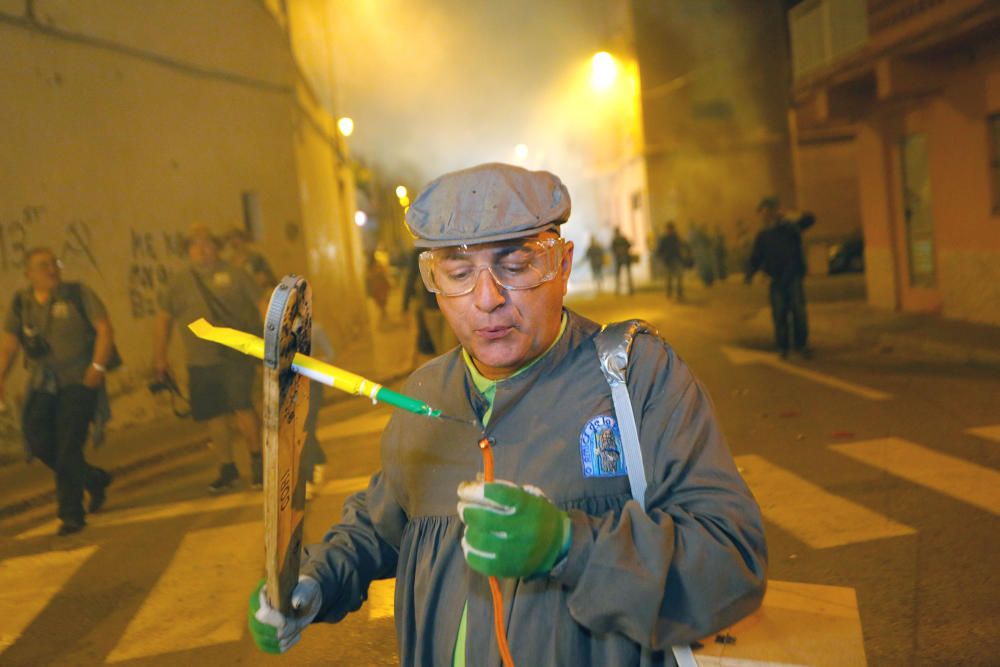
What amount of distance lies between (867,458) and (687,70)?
85.3ft

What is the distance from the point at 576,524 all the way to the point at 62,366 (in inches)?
228

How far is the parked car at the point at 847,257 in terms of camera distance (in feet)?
77.7

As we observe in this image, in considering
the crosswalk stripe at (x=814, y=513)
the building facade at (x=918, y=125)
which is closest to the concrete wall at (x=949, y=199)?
the building facade at (x=918, y=125)

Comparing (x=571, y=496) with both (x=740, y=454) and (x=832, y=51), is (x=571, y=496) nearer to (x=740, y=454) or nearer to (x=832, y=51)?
(x=740, y=454)

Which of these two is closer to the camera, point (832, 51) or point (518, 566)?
point (518, 566)

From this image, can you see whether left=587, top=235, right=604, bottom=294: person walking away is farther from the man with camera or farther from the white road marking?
the man with camera

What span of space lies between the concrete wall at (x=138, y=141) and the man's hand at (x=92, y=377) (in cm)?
267

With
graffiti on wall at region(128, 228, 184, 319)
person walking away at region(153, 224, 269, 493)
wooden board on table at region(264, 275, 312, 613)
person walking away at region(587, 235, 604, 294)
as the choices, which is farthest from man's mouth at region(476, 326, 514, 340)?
person walking away at region(587, 235, 604, 294)

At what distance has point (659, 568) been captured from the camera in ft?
4.74

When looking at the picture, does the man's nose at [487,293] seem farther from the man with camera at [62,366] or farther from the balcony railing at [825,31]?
the balcony railing at [825,31]

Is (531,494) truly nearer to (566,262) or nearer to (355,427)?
(566,262)

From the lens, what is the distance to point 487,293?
5.84ft

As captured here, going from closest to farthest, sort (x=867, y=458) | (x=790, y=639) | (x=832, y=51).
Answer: (x=790, y=639) < (x=867, y=458) < (x=832, y=51)

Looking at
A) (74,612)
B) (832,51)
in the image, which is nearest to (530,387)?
(74,612)
